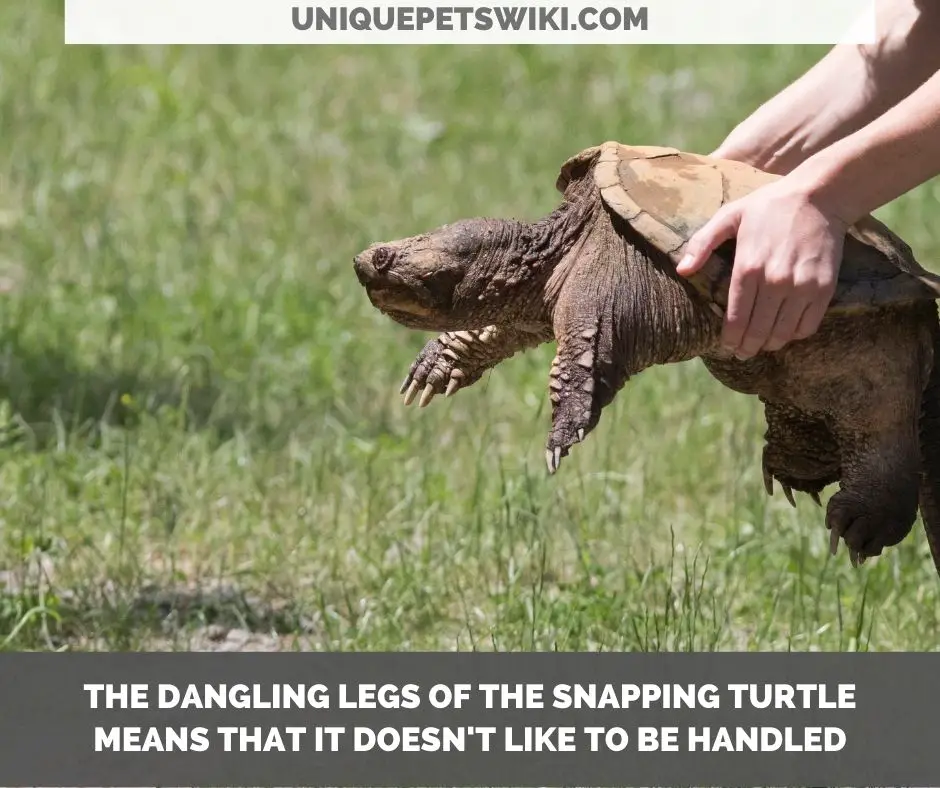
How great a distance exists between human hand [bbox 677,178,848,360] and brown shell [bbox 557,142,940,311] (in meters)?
0.06

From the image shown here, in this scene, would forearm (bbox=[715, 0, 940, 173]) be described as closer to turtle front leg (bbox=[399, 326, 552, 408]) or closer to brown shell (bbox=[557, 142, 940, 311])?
brown shell (bbox=[557, 142, 940, 311])

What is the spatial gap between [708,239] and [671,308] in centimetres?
20

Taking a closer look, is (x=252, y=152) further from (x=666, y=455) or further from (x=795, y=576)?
(x=795, y=576)

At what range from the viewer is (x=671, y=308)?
10.5 ft

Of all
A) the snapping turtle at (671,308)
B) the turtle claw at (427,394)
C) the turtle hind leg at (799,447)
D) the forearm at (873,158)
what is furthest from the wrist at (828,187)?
the turtle claw at (427,394)

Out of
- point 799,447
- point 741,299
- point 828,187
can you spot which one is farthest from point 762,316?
point 799,447

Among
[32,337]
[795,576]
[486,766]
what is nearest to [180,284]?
[32,337]

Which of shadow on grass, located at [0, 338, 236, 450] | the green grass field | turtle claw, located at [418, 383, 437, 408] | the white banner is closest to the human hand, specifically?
turtle claw, located at [418, 383, 437, 408]

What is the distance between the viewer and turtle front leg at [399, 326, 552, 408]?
3551mm

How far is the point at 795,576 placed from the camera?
4730 millimetres

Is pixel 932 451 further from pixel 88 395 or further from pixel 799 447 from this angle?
pixel 88 395

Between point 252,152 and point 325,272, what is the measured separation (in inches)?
60.0

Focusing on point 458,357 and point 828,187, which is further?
point 458,357

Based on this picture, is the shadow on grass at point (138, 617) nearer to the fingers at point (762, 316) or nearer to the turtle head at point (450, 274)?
the turtle head at point (450, 274)
